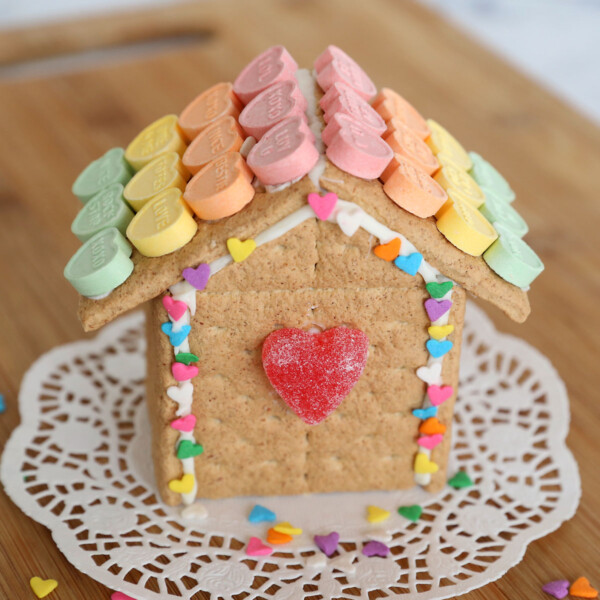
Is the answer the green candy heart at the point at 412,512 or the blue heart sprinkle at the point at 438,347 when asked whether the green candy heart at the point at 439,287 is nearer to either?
the blue heart sprinkle at the point at 438,347

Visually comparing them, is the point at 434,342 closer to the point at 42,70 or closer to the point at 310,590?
the point at 310,590

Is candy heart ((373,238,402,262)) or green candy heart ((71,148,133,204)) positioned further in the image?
green candy heart ((71,148,133,204))

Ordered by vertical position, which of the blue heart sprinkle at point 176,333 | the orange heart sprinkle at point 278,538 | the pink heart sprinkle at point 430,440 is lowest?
the orange heart sprinkle at point 278,538

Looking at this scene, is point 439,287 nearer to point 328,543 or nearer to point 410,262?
point 410,262

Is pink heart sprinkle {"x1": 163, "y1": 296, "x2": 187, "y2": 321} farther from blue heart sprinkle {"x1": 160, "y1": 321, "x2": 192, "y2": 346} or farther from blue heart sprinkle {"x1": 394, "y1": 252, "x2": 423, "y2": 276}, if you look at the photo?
blue heart sprinkle {"x1": 394, "y1": 252, "x2": 423, "y2": 276}

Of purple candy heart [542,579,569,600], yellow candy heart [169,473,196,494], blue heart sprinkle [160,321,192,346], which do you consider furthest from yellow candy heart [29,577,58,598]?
purple candy heart [542,579,569,600]

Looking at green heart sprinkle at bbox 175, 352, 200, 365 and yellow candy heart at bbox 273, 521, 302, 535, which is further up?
green heart sprinkle at bbox 175, 352, 200, 365

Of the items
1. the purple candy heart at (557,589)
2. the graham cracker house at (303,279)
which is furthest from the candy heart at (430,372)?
the purple candy heart at (557,589)
